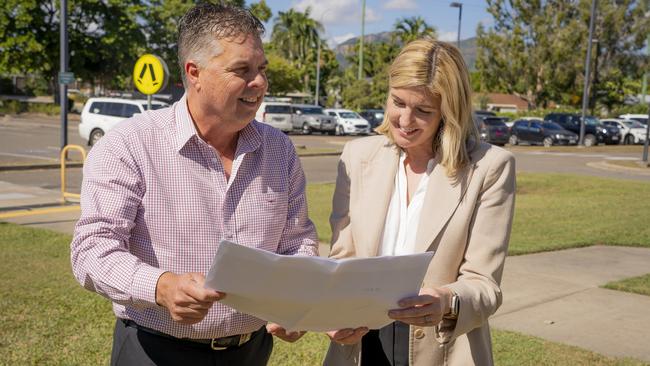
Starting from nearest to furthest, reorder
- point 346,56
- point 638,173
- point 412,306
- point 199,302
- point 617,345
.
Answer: point 199,302, point 412,306, point 617,345, point 638,173, point 346,56

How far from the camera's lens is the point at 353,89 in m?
55.3

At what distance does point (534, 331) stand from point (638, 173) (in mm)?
17833

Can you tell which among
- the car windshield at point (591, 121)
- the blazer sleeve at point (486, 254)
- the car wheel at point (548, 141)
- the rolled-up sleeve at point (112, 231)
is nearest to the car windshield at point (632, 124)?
the car windshield at point (591, 121)

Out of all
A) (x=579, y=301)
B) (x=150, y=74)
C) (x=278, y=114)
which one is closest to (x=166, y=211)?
(x=579, y=301)

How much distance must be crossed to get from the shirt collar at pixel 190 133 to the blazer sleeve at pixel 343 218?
351 millimetres

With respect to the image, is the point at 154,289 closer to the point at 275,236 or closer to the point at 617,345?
the point at 275,236

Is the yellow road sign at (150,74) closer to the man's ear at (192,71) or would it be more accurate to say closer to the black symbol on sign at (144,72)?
the black symbol on sign at (144,72)

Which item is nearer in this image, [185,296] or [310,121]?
[185,296]

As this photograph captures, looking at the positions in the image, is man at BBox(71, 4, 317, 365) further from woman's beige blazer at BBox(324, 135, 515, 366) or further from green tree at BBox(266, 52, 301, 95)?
green tree at BBox(266, 52, 301, 95)

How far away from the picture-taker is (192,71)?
243cm

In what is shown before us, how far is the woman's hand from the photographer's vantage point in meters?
2.22

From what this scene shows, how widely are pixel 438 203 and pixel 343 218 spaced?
366 millimetres

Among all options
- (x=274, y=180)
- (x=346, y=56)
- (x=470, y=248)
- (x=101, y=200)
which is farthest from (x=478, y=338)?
(x=346, y=56)

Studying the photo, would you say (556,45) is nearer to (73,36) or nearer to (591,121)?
(591,121)
